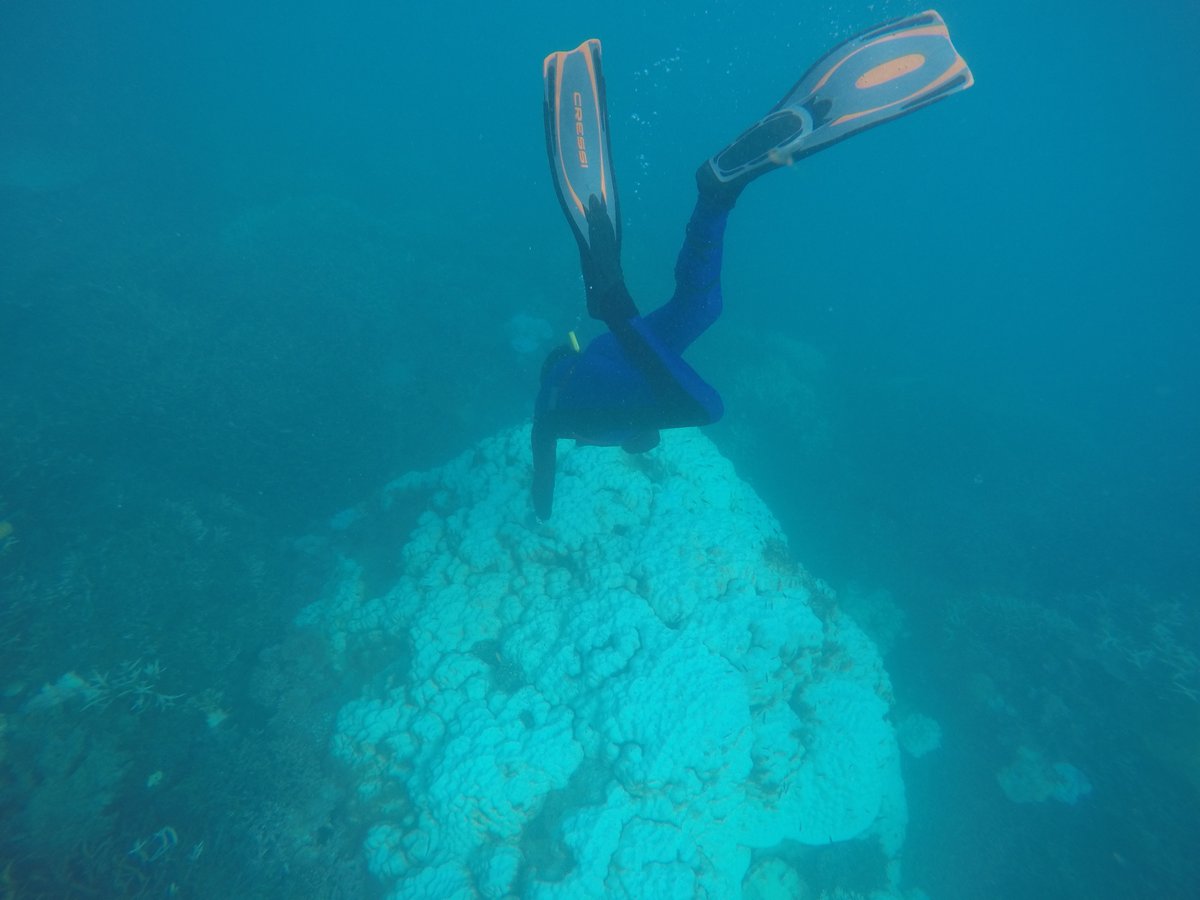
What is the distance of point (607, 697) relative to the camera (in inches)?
176

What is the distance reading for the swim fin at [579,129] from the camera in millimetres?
2953

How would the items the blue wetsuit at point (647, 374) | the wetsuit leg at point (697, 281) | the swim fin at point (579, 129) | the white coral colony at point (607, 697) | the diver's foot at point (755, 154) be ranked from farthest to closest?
the white coral colony at point (607, 697) < the swim fin at point (579, 129) < the wetsuit leg at point (697, 281) < the blue wetsuit at point (647, 374) < the diver's foot at point (755, 154)

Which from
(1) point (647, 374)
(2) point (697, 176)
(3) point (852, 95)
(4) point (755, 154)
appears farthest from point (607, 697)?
(3) point (852, 95)

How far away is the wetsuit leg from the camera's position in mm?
2725

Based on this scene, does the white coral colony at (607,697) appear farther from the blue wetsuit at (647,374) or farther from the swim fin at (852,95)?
the swim fin at (852,95)

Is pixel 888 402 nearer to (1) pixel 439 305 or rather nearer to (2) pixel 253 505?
(1) pixel 439 305

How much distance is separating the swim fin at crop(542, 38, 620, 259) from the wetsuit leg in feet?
1.49

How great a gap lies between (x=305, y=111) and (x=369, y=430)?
862 inches

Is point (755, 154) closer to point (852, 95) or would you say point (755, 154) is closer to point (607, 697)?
point (852, 95)

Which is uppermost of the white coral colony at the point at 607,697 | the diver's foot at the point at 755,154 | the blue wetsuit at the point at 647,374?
the diver's foot at the point at 755,154

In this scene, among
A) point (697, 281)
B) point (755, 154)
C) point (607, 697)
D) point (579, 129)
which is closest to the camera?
point (755, 154)

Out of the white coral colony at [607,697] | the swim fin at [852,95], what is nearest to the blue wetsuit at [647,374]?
the swim fin at [852,95]

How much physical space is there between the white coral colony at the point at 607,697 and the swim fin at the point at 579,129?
129 inches

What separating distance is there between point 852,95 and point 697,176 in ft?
3.27
